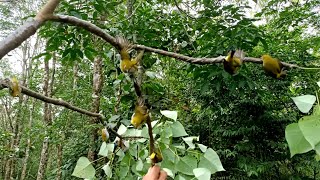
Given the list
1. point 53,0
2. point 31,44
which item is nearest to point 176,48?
point 53,0

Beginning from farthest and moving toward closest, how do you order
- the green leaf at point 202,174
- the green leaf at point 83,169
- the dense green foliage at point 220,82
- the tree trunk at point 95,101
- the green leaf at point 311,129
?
1. the tree trunk at point 95,101
2. the dense green foliage at point 220,82
3. the green leaf at point 83,169
4. the green leaf at point 202,174
5. the green leaf at point 311,129

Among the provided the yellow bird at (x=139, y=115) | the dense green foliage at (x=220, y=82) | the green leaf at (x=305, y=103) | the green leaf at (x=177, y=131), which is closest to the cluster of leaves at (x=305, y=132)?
the green leaf at (x=305, y=103)

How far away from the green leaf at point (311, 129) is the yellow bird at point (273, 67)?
0.04 m

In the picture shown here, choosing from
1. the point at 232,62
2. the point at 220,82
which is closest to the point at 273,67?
the point at 232,62

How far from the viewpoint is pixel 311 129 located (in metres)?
0.22

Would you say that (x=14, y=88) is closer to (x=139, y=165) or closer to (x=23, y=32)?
(x=23, y=32)

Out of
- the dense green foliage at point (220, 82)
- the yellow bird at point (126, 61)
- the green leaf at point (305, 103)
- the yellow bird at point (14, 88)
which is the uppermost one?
the dense green foliage at point (220, 82)

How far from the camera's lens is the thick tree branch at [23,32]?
8.7 inches

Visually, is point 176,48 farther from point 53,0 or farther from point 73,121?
point 73,121

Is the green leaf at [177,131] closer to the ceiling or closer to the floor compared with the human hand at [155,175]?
closer to the ceiling

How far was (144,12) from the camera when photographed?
4.83ft

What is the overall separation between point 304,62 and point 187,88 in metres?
0.90

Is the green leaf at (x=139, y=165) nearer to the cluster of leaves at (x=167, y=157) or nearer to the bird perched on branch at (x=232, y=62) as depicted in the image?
the cluster of leaves at (x=167, y=157)

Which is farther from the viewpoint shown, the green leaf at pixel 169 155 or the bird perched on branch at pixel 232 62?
the green leaf at pixel 169 155
